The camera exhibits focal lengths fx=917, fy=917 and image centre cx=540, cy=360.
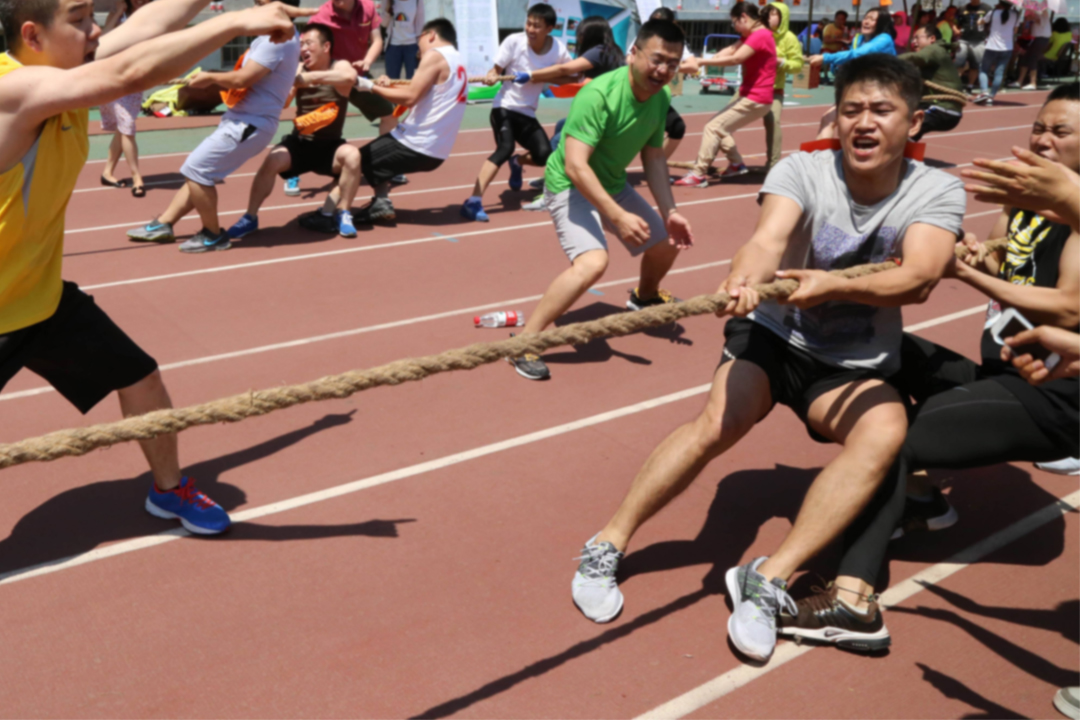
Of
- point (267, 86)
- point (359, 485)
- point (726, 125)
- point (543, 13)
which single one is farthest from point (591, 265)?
point (726, 125)

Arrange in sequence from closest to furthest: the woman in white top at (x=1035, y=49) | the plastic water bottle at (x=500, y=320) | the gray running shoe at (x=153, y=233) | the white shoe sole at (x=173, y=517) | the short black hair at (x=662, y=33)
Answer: the white shoe sole at (x=173, y=517)
the short black hair at (x=662, y=33)
the plastic water bottle at (x=500, y=320)
the gray running shoe at (x=153, y=233)
the woman in white top at (x=1035, y=49)

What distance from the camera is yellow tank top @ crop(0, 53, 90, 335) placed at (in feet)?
9.12

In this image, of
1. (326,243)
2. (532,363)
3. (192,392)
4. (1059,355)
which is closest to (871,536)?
(1059,355)

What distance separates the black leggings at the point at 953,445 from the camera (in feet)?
10.7

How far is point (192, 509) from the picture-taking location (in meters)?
3.73

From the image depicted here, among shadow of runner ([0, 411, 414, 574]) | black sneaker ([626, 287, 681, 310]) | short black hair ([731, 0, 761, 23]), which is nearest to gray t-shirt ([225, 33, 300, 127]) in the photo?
black sneaker ([626, 287, 681, 310])

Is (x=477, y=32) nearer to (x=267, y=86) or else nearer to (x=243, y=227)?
(x=267, y=86)

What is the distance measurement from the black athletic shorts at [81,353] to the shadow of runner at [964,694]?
302 cm

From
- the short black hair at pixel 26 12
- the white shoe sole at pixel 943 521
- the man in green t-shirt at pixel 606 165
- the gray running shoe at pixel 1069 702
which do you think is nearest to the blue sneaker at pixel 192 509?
the short black hair at pixel 26 12

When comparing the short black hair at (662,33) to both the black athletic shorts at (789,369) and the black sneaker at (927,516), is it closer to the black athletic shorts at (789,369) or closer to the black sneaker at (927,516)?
the black athletic shorts at (789,369)

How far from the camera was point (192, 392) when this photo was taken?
4.97m

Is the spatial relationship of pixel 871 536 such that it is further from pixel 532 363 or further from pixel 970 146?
pixel 970 146

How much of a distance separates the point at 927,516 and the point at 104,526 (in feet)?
11.4

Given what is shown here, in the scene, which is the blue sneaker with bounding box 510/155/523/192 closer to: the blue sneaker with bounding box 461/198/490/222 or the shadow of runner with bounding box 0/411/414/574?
the blue sneaker with bounding box 461/198/490/222
